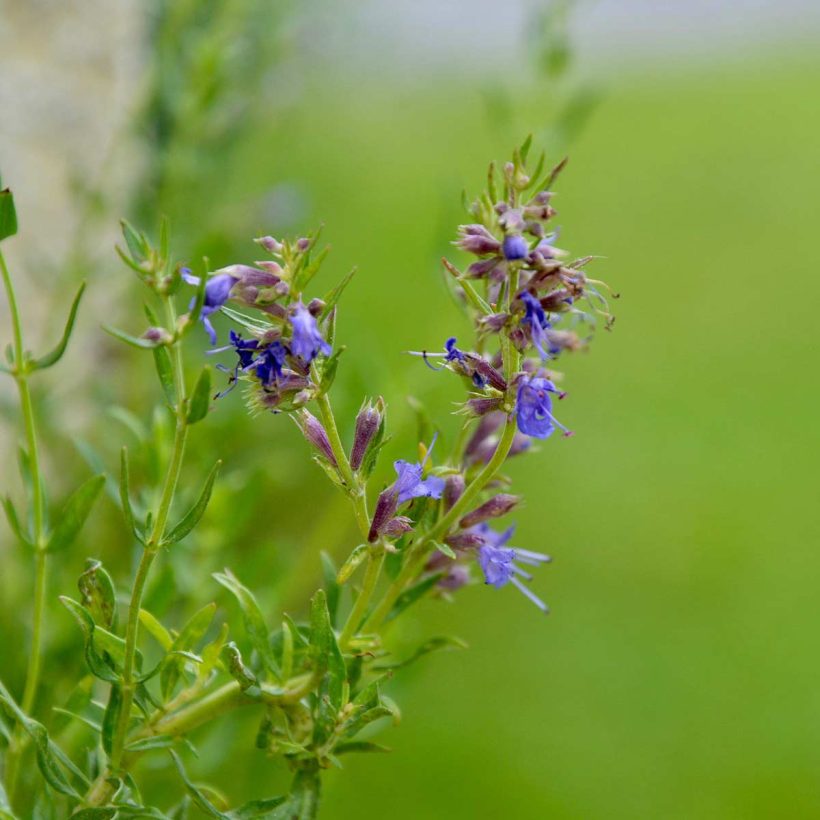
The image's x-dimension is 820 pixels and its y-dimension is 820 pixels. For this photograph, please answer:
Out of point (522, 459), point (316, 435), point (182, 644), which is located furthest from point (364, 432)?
point (522, 459)

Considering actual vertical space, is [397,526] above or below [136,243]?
below

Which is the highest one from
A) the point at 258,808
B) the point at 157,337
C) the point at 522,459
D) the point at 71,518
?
the point at 157,337

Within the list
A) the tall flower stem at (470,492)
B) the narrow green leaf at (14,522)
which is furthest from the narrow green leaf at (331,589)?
the narrow green leaf at (14,522)

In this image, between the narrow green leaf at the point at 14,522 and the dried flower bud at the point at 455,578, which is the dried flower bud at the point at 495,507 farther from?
the narrow green leaf at the point at 14,522

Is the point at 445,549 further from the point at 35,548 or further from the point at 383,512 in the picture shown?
the point at 35,548

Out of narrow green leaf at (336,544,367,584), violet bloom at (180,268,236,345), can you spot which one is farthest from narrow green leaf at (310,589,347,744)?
violet bloom at (180,268,236,345)

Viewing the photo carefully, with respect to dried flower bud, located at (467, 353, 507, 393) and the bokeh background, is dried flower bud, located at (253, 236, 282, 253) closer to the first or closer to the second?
dried flower bud, located at (467, 353, 507, 393)
